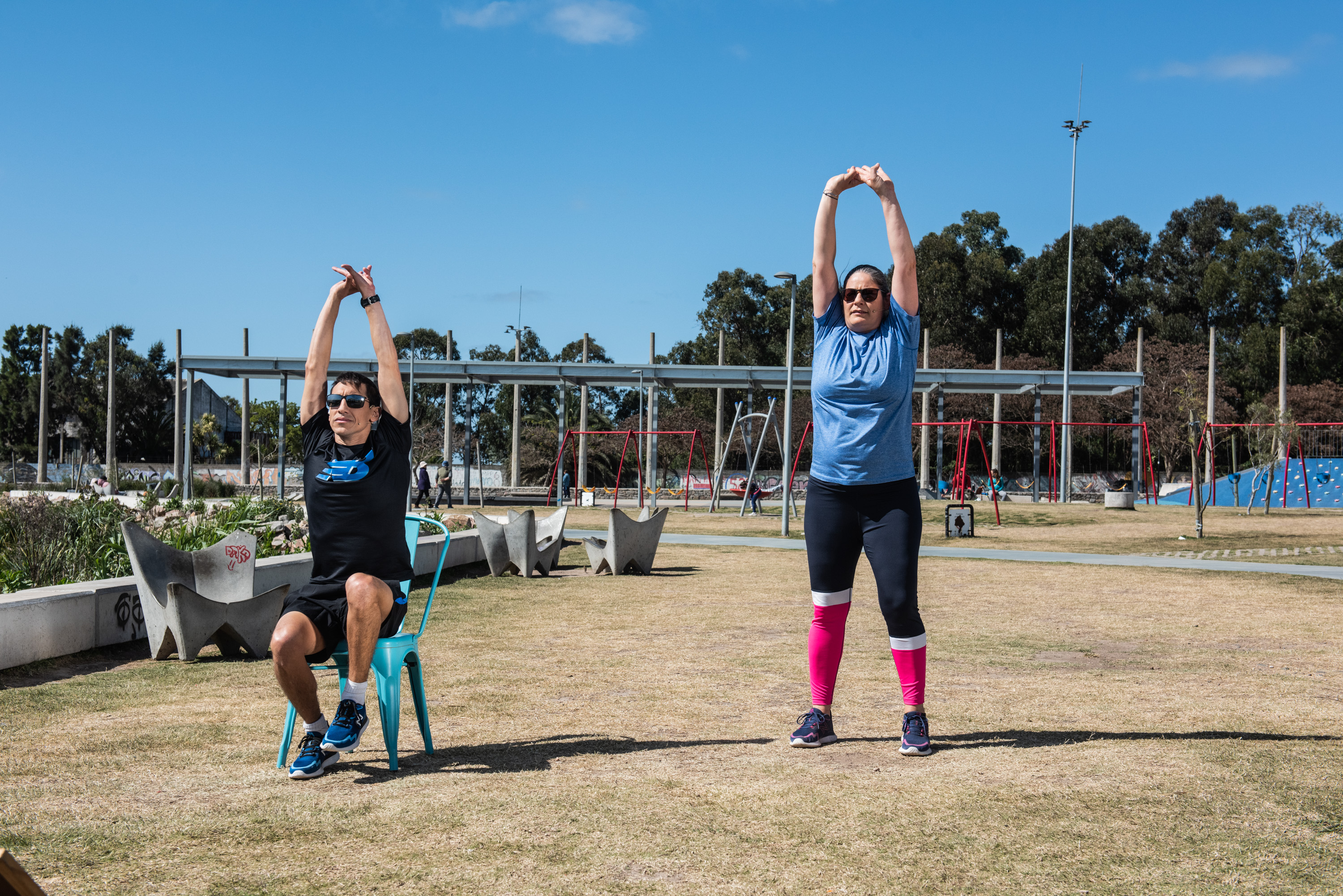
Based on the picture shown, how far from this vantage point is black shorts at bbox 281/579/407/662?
160 inches

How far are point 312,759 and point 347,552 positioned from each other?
75cm

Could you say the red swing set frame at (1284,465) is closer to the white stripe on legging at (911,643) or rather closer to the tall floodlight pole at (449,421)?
the tall floodlight pole at (449,421)

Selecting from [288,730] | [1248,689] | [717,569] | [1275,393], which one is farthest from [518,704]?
[1275,393]

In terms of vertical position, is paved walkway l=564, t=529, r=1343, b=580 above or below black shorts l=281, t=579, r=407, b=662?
below

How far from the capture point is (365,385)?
4273 millimetres

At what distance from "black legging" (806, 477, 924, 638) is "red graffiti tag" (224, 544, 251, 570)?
171 inches

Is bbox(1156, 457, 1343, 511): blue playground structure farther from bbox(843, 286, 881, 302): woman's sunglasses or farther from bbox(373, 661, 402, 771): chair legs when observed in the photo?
bbox(373, 661, 402, 771): chair legs

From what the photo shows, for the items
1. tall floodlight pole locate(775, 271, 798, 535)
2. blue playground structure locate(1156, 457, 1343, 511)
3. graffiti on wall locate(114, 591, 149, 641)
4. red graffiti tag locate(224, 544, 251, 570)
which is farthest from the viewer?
blue playground structure locate(1156, 457, 1343, 511)

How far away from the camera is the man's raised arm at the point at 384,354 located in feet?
13.9

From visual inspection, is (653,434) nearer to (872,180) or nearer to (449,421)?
(449,421)

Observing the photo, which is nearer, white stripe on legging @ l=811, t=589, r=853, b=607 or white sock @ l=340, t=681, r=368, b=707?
white sock @ l=340, t=681, r=368, b=707

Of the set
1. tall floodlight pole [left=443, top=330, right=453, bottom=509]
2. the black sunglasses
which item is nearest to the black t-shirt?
the black sunglasses

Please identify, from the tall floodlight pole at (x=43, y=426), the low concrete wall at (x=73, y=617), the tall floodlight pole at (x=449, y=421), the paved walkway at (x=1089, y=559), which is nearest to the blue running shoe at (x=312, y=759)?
the low concrete wall at (x=73, y=617)

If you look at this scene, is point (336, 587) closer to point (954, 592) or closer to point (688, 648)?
point (688, 648)
